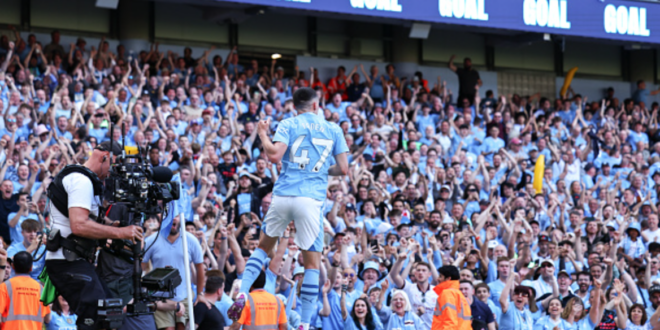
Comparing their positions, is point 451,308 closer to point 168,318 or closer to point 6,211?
point 168,318

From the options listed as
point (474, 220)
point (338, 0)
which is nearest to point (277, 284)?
point (474, 220)

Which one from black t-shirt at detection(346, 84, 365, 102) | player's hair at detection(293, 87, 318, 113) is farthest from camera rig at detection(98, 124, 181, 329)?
black t-shirt at detection(346, 84, 365, 102)

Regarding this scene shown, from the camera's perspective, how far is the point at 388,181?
1769 cm

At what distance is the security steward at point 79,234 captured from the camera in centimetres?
745

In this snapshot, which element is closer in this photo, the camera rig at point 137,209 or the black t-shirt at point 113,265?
the camera rig at point 137,209

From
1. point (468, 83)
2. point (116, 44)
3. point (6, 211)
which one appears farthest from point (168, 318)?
point (468, 83)

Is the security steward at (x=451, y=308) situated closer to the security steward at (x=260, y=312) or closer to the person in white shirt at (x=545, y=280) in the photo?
the security steward at (x=260, y=312)

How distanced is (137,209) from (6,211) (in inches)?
265

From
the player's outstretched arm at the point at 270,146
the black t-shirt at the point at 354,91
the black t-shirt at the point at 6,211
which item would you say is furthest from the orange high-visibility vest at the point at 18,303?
the black t-shirt at the point at 354,91

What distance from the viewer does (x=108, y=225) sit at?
25.5ft

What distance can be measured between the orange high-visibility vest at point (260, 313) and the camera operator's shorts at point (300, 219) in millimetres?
2242

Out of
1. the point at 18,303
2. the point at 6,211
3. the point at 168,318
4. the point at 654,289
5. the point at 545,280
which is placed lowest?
the point at 654,289

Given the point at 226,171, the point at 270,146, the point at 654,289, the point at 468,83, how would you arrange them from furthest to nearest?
the point at 468,83 < the point at 226,171 < the point at 654,289 < the point at 270,146

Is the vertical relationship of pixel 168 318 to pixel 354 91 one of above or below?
below
